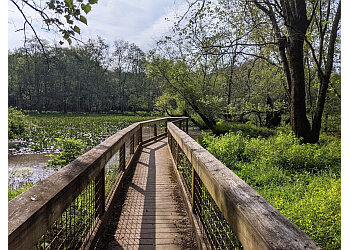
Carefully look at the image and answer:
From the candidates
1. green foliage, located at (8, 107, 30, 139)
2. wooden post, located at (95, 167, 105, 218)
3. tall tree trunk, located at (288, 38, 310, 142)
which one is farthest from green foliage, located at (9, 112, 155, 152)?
tall tree trunk, located at (288, 38, 310, 142)

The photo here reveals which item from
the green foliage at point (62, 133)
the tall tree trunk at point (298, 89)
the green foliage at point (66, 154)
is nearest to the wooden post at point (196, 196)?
the green foliage at point (66, 154)

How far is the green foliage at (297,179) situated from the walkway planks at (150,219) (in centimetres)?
146

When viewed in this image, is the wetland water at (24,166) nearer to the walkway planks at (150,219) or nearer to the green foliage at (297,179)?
the walkway planks at (150,219)

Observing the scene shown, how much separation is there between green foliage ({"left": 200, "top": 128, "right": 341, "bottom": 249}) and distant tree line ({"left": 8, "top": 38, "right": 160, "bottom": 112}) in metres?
42.3

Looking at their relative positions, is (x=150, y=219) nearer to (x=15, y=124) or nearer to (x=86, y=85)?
(x=15, y=124)

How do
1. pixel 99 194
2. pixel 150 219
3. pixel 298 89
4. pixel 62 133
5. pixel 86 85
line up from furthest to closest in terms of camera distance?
pixel 86 85
pixel 62 133
pixel 298 89
pixel 150 219
pixel 99 194

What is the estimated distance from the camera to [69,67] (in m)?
49.9

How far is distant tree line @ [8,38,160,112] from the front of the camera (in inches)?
1833

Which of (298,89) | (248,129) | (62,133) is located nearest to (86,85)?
(62,133)

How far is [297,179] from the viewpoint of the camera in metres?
5.23

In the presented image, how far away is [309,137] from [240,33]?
473 centimetres

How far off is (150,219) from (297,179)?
356 centimetres

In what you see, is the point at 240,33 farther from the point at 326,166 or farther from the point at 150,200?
the point at 150,200

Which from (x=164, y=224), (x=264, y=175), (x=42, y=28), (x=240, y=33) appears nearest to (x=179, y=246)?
(x=164, y=224)
